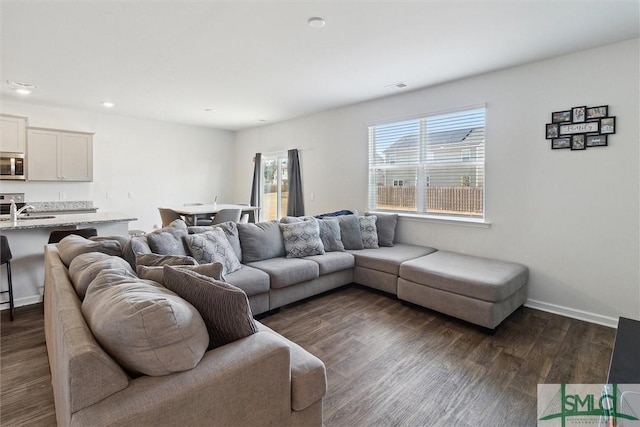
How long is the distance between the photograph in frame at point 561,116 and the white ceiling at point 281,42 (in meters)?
0.59

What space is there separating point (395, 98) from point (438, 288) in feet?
9.37

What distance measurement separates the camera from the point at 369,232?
4406 mm

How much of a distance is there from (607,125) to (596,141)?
158 millimetres

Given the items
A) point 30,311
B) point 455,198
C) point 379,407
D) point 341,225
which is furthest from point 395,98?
point 30,311

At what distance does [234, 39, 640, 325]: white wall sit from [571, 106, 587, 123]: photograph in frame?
77 millimetres

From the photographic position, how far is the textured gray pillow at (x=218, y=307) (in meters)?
1.34

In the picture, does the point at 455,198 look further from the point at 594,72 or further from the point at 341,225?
the point at 594,72

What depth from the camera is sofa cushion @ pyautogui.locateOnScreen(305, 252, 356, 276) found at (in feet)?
11.9

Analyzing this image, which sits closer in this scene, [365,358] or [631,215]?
[365,358]

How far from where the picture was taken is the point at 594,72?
3051 mm

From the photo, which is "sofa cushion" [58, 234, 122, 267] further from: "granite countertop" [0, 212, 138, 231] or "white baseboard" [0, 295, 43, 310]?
"white baseboard" [0, 295, 43, 310]

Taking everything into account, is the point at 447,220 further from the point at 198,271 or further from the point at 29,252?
the point at 29,252

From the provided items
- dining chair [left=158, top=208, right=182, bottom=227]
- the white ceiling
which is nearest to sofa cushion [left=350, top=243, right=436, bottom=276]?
the white ceiling

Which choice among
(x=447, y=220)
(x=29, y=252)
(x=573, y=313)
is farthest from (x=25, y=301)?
(x=573, y=313)
